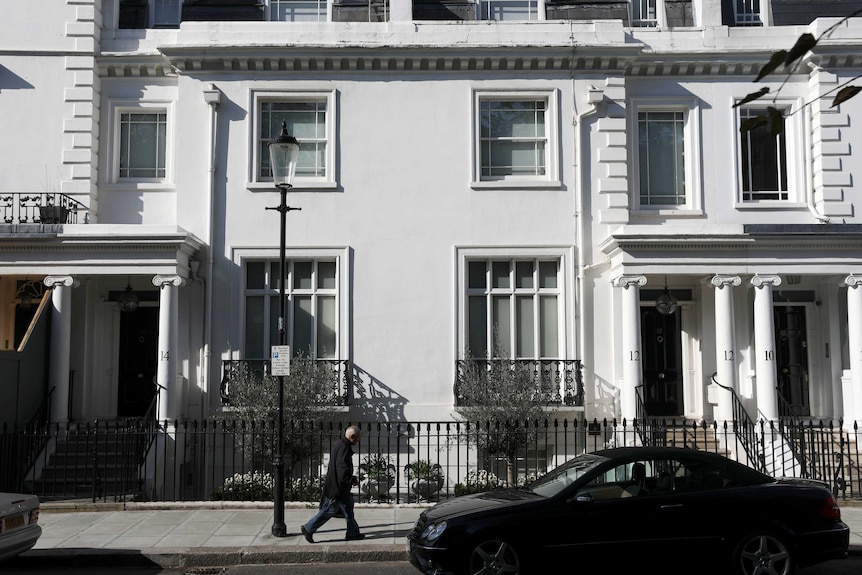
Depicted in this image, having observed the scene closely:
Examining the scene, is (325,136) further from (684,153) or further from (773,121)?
(773,121)

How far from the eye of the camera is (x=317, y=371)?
53.1ft

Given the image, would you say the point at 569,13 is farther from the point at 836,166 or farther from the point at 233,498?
the point at 233,498

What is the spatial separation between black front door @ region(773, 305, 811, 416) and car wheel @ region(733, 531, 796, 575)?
33.0 ft

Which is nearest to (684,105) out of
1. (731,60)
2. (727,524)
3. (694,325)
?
(731,60)

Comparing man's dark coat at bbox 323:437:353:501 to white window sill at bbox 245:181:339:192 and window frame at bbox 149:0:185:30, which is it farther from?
window frame at bbox 149:0:185:30

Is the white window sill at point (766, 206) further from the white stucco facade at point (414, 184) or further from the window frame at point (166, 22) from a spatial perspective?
the window frame at point (166, 22)

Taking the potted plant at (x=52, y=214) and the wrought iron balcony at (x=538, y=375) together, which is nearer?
the wrought iron balcony at (x=538, y=375)

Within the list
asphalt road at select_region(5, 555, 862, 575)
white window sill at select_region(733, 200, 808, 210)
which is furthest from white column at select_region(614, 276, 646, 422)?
asphalt road at select_region(5, 555, 862, 575)

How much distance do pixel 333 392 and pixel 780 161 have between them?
10712 millimetres

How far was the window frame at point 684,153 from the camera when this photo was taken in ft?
58.6

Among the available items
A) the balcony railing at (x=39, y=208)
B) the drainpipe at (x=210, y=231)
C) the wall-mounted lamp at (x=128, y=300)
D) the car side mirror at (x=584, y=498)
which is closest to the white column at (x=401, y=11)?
the drainpipe at (x=210, y=231)

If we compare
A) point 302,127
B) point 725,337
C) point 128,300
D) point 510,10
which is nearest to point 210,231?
point 128,300

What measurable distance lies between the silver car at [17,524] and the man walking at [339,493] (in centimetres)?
322

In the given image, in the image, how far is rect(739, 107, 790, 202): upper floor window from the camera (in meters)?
18.1
